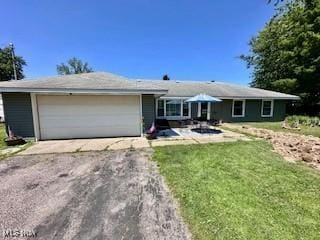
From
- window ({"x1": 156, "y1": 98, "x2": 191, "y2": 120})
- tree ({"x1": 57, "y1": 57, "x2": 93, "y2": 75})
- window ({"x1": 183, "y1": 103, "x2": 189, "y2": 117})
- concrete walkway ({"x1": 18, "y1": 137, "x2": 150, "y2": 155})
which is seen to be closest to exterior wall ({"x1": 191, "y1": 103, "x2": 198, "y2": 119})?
window ({"x1": 156, "y1": 98, "x2": 191, "y2": 120})

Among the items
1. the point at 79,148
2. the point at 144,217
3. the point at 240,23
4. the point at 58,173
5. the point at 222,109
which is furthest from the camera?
the point at 222,109

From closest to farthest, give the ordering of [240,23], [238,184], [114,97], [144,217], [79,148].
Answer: [144,217], [238,184], [79,148], [114,97], [240,23]

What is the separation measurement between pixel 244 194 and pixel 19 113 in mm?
9483

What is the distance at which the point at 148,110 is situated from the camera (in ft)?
31.8

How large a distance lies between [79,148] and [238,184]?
19.6 ft

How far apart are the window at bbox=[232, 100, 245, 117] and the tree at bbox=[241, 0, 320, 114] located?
22.5 feet

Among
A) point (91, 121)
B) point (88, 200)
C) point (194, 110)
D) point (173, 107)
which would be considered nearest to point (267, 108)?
point (194, 110)

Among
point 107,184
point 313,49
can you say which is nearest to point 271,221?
Answer: point 107,184

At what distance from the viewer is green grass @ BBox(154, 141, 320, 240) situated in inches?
104

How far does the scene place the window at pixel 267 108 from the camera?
55.2 ft

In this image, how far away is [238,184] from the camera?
4.08 meters

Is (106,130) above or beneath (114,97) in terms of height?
beneath

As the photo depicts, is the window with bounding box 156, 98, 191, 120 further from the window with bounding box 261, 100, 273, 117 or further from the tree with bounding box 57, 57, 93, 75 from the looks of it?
the tree with bounding box 57, 57, 93, 75

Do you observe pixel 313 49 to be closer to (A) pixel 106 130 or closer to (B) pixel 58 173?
(A) pixel 106 130
